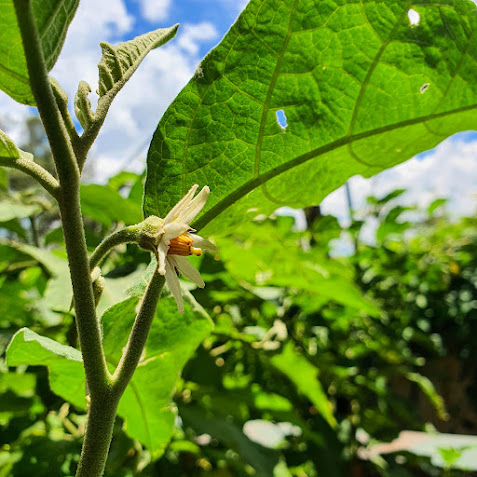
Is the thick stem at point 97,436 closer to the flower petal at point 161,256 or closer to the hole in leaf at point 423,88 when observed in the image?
the flower petal at point 161,256

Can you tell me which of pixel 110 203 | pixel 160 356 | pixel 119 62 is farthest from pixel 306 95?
pixel 110 203

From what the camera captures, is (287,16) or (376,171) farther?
(376,171)

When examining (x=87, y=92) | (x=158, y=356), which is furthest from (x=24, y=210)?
(x=87, y=92)

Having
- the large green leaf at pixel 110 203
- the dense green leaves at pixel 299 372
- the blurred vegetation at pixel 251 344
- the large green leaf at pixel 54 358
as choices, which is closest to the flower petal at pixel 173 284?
the large green leaf at pixel 54 358

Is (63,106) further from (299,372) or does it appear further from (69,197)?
(299,372)

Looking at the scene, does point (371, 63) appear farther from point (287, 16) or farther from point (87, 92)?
point (87, 92)

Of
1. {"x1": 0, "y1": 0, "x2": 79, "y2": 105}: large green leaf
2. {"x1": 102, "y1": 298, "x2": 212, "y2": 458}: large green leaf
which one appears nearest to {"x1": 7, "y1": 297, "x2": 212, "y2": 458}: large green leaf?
{"x1": 102, "y1": 298, "x2": 212, "y2": 458}: large green leaf

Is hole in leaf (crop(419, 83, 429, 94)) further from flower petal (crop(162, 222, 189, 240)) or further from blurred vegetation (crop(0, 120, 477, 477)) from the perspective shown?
blurred vegetation (crop(0, 120, 477, 477))
